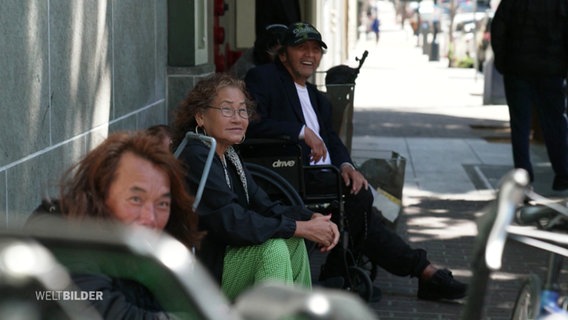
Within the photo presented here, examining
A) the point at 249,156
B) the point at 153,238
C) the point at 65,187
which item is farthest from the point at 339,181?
the point at 153,238

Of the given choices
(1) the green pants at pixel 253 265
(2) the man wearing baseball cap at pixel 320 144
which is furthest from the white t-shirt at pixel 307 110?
(1) the green pants at pixel 253 265

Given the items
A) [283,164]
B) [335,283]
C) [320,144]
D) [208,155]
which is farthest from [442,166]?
[208,155]

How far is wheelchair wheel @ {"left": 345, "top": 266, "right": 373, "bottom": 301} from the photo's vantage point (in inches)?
260

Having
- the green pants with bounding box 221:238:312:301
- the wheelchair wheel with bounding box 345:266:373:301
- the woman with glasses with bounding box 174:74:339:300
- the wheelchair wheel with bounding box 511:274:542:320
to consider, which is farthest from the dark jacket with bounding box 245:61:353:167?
the wheelchair wheel with bounding box 511:274:542:320

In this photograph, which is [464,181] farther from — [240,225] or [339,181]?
[240,225]

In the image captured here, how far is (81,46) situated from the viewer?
6285mm

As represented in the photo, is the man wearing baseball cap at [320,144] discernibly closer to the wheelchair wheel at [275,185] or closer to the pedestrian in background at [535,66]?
the wheelchair wheel at [275,185]

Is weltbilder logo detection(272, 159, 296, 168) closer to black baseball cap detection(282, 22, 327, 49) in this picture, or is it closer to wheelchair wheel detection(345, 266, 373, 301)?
wheelchair wheel detection(345, 266, 373, 301)

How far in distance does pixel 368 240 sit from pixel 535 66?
4.19 metres

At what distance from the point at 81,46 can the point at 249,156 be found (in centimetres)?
103

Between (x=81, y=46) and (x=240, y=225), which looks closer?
(x=240, y=225)

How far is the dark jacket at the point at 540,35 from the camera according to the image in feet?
33.9

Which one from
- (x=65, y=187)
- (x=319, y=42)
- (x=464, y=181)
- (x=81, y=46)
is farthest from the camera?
(x=464, y=181)

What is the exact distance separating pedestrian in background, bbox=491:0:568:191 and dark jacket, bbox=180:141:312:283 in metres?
5.82
